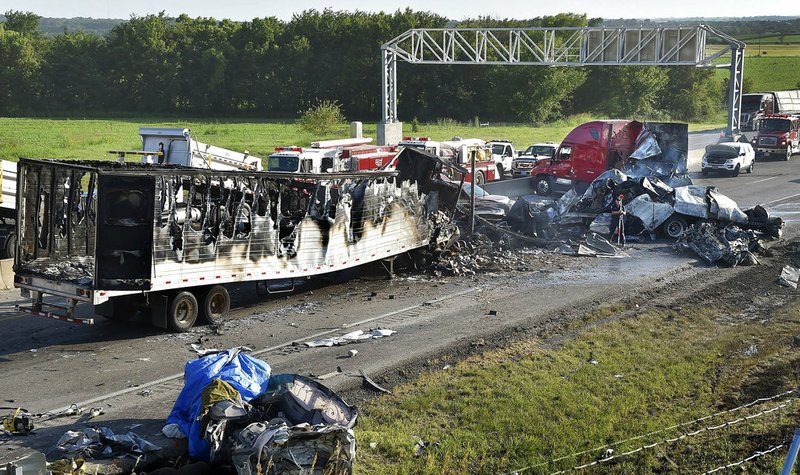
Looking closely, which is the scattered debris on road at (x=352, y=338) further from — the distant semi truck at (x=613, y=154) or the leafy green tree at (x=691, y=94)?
the leafy green tree at (x=691, y=94)

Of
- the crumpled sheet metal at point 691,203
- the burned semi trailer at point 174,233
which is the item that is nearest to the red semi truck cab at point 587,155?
the crumpled sheet metal at point 691,203

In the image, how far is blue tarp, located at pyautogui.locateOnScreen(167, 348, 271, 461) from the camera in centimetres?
963

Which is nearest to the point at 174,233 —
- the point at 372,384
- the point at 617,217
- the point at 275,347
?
the point at 275,347

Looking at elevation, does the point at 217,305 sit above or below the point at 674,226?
below

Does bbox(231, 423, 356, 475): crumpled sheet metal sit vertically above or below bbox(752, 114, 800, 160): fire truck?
below

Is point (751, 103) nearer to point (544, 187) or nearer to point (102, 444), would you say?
point (544, 187)

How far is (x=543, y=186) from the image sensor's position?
33.2 meters

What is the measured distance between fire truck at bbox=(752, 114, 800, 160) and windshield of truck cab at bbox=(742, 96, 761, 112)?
946cm

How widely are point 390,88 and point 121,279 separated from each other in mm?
32730

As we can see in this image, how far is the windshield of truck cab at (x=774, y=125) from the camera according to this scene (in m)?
46.5

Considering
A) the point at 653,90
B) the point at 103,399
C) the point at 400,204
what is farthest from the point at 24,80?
the point at 103,399

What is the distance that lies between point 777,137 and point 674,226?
25921mm

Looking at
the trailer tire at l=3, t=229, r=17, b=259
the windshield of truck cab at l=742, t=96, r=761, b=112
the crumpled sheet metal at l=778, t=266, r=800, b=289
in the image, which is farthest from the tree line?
the trailer tire at l=3, t=229, r=17, b=259

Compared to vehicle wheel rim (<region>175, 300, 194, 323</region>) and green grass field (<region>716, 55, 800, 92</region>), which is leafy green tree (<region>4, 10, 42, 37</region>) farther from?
vehicle wheel rim (<region>175, 300, 194, 323</region>)
